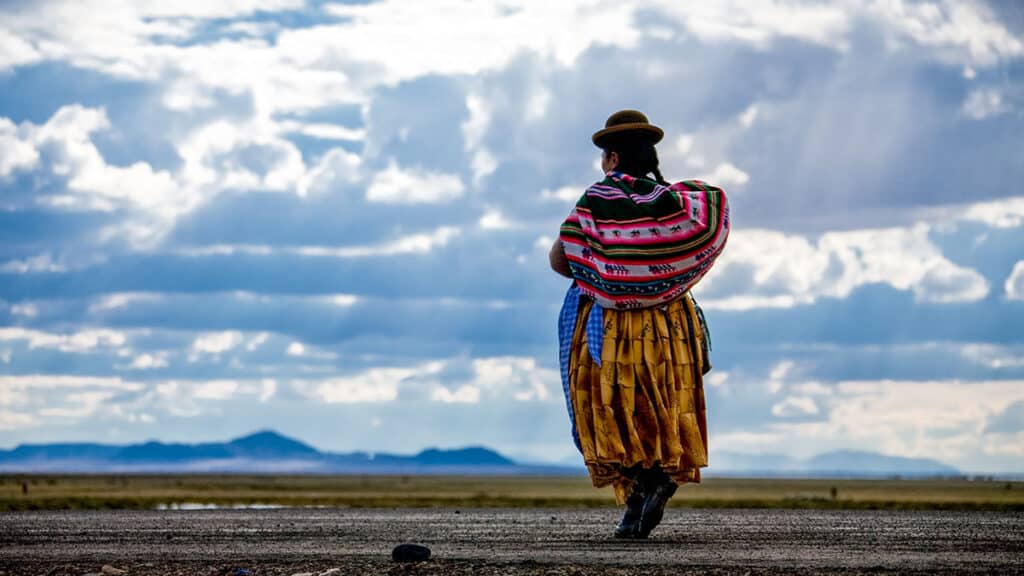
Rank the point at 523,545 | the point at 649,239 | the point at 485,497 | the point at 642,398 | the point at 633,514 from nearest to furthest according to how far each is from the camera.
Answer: the point at 523,545 < the point at 649,239 < the point at 642,398 < the point at 633,514 < the point at 485,497

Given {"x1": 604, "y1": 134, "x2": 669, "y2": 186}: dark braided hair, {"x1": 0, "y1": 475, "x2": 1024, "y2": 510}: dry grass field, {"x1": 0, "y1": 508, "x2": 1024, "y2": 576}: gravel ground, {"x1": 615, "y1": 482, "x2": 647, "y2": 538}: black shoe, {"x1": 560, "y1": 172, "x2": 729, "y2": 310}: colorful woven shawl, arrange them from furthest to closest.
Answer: {"x1": 0, "y1": 475, "x2": 1024, "y2": 510}: dry grass field
{"x1": 604, "y1": 134, "x2": 669, "y2": 186}: dark braided hair
{"x1": 615, "y1": 482, "x2": 647, "y2": 538}: black shoe
{"x1": 560, "y1": 172, "x2": 729, "y2": 310}: colorful woven shawl
{"x1": 0, "y1": 508, "x2": 1024, "y2": 576}: gravel ground

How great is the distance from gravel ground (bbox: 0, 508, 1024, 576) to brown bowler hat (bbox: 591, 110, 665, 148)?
349 centimetres

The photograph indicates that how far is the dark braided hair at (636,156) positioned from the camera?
12.5 meters

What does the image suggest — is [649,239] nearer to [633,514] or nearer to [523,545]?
[633,514]

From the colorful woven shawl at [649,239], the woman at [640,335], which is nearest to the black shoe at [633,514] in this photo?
the woman at [640,335]

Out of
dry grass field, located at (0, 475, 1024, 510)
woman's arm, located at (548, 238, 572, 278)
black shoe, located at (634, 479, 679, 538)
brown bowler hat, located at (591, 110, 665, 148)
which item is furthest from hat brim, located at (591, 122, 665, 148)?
dry grass field, located at (0, 475, 1024, 510)

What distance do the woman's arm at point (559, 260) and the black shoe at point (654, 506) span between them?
2021 mm

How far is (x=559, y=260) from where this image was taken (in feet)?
40.6

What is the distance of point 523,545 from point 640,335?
199 centimetres

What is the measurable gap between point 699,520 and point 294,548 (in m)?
5.78

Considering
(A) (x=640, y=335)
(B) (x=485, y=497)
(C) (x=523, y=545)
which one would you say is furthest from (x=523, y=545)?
(B) (x=485, y=497)

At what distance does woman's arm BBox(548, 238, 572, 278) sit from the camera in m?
12.3

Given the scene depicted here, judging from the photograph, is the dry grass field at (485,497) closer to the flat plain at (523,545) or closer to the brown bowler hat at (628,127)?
the flat plain at (523,545)

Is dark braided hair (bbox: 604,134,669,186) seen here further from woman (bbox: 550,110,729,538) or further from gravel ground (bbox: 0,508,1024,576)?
gravel ground (bbox: 0,508,1024,576)
